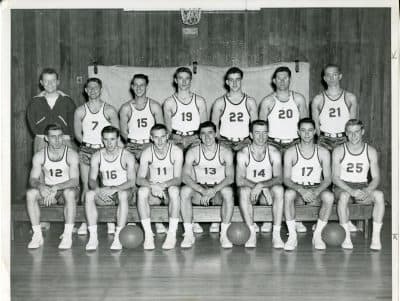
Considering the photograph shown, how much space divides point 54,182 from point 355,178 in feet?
10.9

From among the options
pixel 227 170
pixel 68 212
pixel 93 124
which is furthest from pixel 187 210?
pixel 93 124

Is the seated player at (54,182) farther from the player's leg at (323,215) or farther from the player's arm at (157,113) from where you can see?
the player's leg at (323,215)

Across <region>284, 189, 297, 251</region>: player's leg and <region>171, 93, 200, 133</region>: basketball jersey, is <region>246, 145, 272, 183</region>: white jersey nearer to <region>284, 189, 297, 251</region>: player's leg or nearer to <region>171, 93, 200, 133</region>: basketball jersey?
<region>284, 189, 297, 251</region>: player's leg

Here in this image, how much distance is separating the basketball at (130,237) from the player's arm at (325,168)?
1.94m

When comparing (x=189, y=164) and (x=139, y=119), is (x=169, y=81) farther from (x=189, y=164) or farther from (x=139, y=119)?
(x=189, y=164)

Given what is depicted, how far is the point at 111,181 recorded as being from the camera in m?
6.90

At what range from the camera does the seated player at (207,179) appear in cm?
664

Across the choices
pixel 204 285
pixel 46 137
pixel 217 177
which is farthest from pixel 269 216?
pixel 46 137

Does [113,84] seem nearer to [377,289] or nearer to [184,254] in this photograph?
[184,254]

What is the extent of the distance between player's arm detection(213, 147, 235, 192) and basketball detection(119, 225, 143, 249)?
942 mm

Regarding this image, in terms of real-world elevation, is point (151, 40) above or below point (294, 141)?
above

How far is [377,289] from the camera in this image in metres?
5.16

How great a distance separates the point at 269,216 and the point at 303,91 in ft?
9.26

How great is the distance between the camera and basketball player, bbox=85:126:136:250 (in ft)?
21.5
